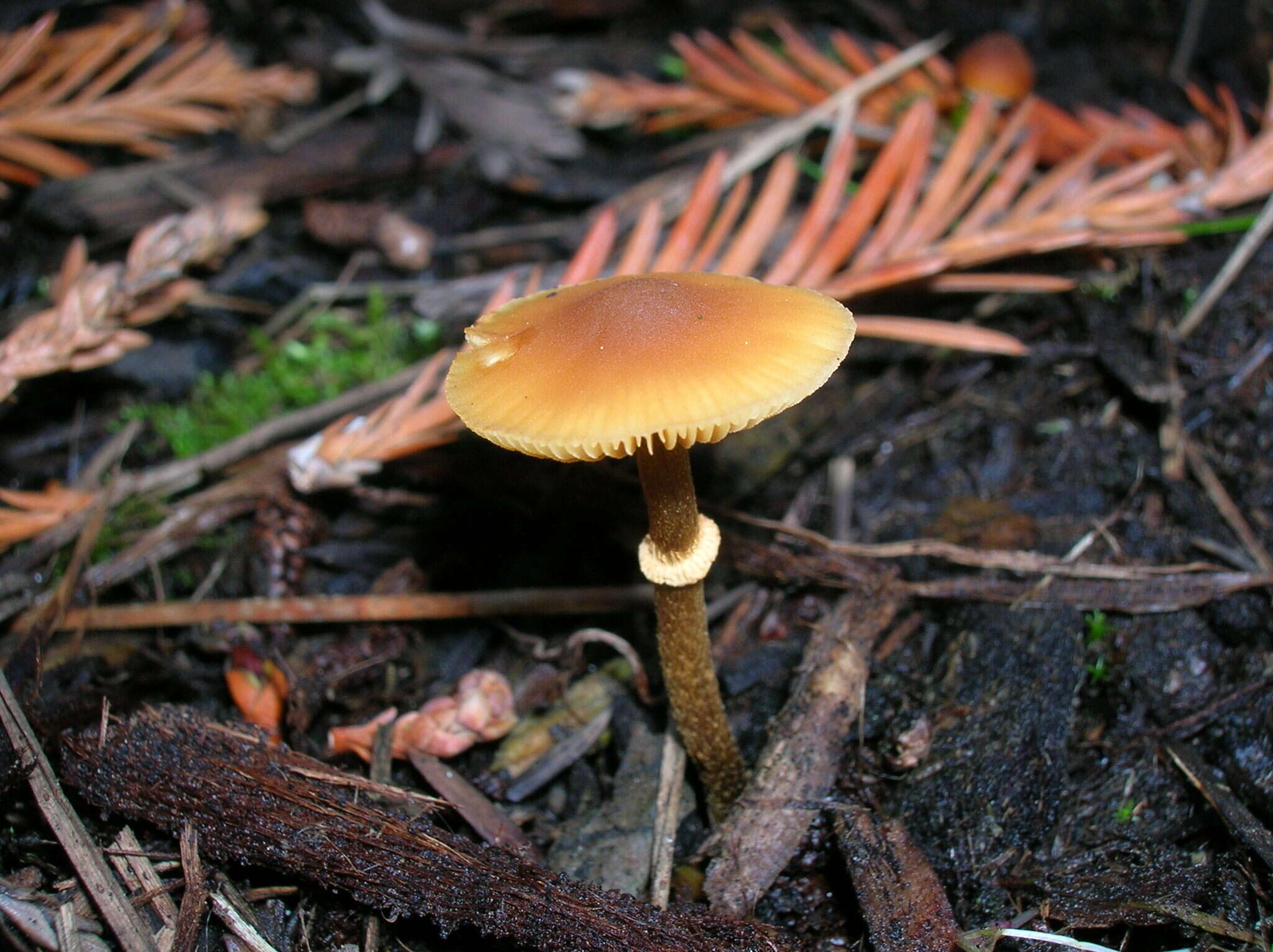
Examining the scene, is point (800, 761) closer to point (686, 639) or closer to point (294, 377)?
point (686, 639)

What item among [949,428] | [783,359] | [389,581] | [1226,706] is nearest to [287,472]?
[389,581]

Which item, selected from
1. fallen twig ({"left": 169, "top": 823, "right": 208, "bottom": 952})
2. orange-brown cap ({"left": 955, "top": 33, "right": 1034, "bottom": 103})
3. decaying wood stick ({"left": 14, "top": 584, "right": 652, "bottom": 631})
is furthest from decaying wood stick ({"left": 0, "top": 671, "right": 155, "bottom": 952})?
orange-brown cap ({"left": 955, "top": 33, "right": 1034, "bottom": 103})

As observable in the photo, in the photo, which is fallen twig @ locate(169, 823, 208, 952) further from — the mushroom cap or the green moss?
the green moss

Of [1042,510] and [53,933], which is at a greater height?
[1042,510]

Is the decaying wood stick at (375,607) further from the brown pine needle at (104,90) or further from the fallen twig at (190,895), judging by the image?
the brown pine needle at (104,90)

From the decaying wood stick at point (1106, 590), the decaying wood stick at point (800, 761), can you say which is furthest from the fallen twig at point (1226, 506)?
the decaying wood stick at point (800, 761)

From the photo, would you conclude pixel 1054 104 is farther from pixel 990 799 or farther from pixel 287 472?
pixel 287 472

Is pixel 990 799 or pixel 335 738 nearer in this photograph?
pixel 990 799
